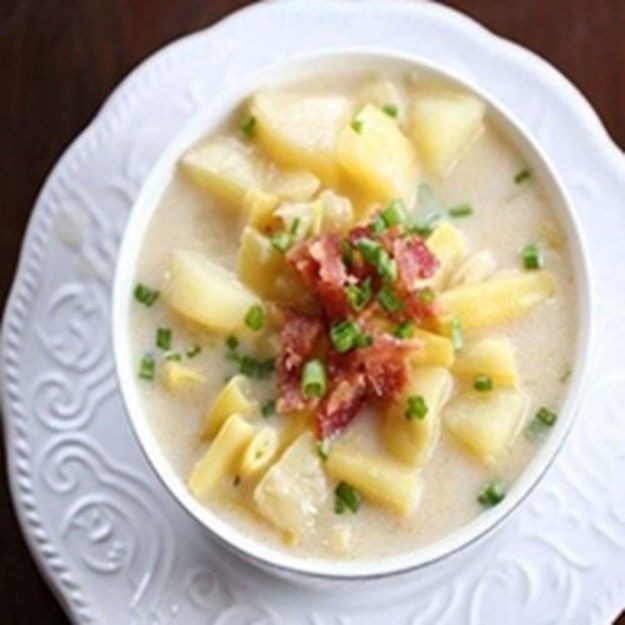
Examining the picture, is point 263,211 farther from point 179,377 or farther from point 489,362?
point 489,362

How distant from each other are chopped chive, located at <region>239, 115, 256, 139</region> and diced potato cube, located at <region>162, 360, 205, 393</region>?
33cm

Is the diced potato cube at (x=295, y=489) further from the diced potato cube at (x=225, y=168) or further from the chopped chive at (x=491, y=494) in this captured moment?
the diced potato cube at (x=225, y=168)

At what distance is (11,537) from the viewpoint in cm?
245

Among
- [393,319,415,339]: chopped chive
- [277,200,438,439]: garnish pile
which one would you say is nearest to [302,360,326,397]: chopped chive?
[277,200,438,439]: garnish pile

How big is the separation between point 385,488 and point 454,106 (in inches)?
20.7

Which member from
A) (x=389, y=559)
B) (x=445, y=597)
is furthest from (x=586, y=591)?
(x=389, y=559)

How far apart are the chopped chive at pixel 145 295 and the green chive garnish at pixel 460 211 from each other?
0.40 metres

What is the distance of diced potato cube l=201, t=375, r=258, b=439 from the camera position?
205 cm

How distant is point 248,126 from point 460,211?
0.30m

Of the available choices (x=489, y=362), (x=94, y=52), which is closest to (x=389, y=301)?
(x=489, y=362)

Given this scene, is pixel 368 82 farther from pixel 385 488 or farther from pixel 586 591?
pixel 586 591

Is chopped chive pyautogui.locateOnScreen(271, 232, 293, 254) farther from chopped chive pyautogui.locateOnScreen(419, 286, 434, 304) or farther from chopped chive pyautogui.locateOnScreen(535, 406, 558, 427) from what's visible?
chopped chive pyautogui.locateOnScreen(535, 406, 558, 427)

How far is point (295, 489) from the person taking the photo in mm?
2020

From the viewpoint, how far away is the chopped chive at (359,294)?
2029 millimetres
